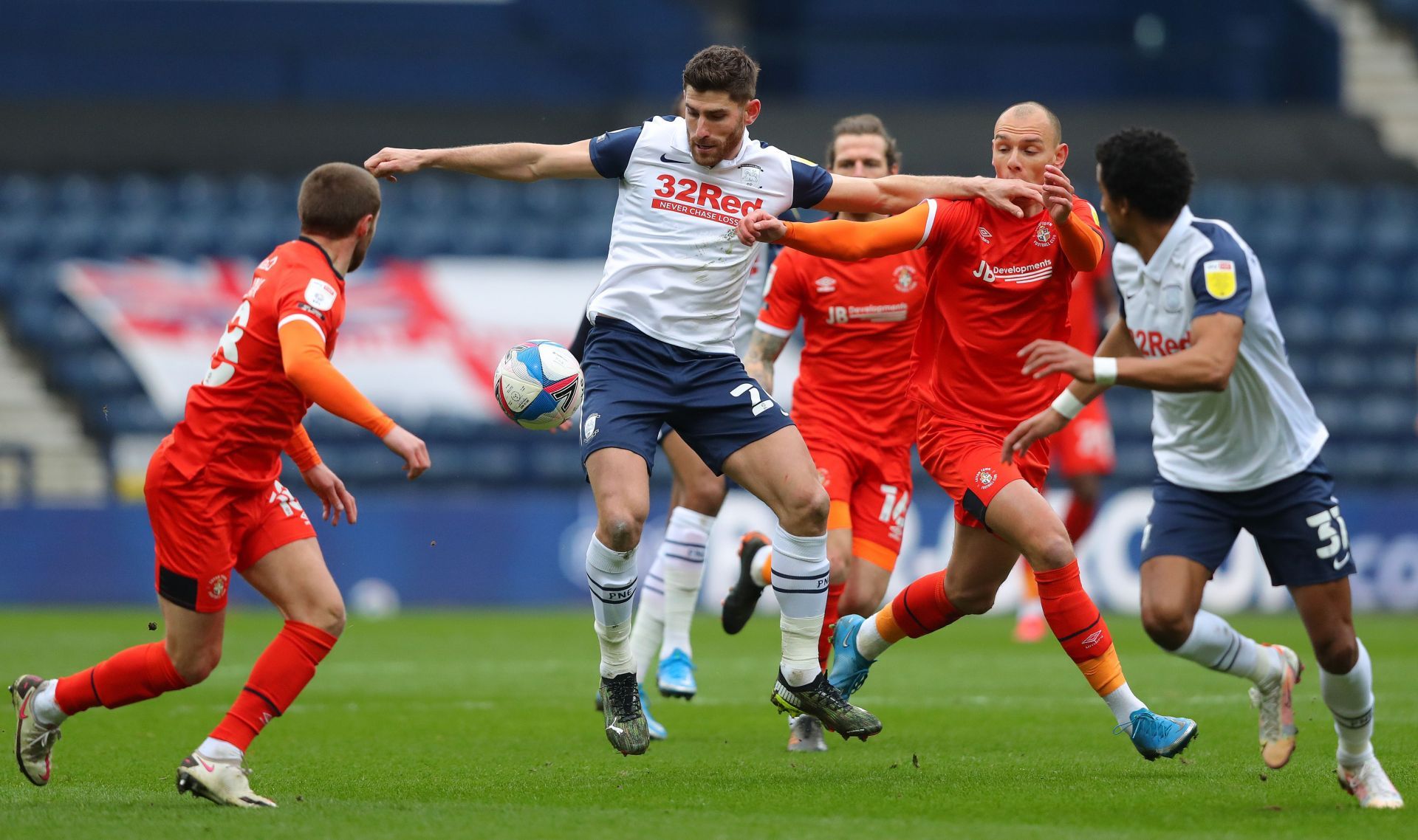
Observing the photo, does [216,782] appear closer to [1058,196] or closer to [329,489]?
[329,489]

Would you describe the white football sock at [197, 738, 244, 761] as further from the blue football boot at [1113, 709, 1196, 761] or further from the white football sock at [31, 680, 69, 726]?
the blue football boot at [1113, 709, 1196, 761]

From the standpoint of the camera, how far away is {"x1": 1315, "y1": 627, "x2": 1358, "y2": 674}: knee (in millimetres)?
5168

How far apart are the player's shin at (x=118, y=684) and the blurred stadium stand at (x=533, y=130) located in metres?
10.8

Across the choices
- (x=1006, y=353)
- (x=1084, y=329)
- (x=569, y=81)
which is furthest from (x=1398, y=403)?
(x=1006, y=353)

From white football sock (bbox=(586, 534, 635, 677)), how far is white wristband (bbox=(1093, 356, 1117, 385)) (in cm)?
189

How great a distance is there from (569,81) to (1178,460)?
16.0 meters

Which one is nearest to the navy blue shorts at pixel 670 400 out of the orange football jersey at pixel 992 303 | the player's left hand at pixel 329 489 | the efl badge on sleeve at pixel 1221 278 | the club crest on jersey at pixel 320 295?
the orange football jersey at pixel 992 303

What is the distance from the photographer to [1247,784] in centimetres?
572

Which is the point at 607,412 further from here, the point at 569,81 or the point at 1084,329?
the point at 569,81

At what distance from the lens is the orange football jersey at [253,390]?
5.48 meters

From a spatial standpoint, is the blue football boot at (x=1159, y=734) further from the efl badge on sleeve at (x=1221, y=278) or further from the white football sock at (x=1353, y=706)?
the efl badge on sleeve at (x=1221, y=278)

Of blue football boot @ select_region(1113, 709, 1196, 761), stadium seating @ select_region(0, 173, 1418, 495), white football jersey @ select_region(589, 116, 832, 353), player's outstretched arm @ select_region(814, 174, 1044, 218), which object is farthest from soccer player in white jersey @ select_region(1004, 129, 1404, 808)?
stadium seating @ select_region(0, 173, 1418, 495)

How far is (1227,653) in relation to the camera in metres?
5.50

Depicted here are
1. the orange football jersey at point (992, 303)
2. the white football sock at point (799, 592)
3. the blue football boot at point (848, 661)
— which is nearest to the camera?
the white football sock at point (799, 592)
